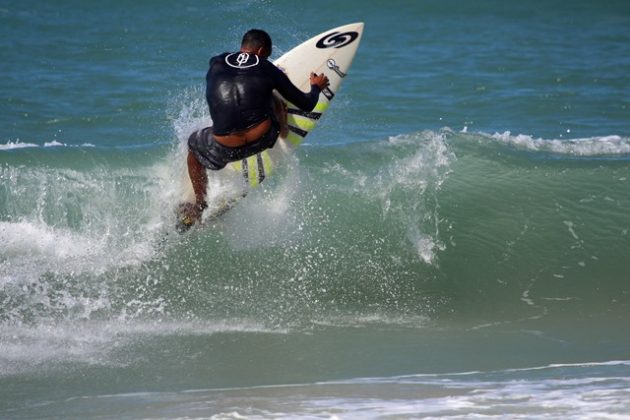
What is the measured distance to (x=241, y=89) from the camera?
704cm

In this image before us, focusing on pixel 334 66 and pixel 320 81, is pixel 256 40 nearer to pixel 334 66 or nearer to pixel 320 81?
pixel 320 81

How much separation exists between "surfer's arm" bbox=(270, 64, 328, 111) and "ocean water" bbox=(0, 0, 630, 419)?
81 centimetres

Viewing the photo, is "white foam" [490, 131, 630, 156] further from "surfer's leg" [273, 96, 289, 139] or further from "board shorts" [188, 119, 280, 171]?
"board shorts" [188, 119, 280, 171]

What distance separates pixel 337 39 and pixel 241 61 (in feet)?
5.17

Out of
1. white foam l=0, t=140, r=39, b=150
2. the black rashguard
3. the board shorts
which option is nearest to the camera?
the black rashguard

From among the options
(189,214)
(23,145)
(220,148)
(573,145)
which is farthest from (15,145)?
(573,145)

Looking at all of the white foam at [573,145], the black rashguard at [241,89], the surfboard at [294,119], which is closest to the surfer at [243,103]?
the black rashguard at [241,89]

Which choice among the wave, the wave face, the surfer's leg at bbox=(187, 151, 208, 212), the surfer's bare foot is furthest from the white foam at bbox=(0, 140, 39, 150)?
the surfer's leg at bbox=(187, 151, 208, 212)

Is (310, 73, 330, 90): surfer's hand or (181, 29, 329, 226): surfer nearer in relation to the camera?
(181, 29, 329, 226): surfer

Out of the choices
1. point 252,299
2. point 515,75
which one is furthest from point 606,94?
point 252,299

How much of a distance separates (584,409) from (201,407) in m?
2.00

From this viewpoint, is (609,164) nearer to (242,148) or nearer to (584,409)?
(242,148)

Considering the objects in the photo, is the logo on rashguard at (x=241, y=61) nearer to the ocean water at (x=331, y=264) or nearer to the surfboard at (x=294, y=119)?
the surfboard at (x=294, y=119)

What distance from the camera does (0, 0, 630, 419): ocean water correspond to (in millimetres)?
5969
